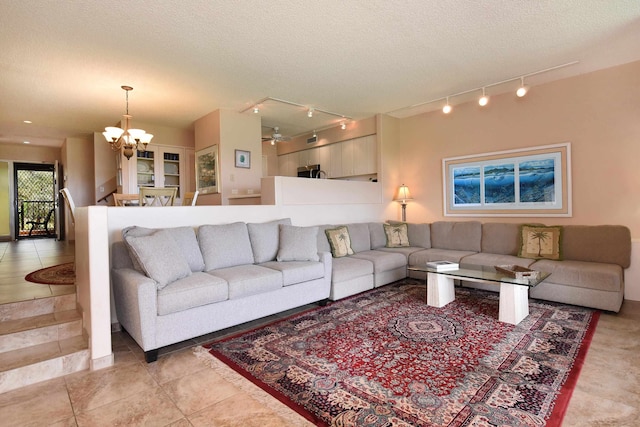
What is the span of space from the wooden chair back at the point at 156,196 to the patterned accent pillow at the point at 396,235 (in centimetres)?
324

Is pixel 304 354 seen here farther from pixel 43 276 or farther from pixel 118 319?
pixel 43 276

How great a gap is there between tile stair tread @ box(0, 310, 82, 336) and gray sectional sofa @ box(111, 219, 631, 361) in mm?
372

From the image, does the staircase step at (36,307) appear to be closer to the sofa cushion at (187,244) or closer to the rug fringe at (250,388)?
the sofa cushion at (187,244)

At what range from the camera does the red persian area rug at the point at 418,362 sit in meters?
1.79

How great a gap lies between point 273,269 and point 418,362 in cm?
157

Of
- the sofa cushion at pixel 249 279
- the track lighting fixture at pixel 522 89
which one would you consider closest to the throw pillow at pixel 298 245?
the sofa cushion at pixel 249 279

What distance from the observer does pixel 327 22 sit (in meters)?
2.86

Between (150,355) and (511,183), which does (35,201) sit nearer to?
(150,355)

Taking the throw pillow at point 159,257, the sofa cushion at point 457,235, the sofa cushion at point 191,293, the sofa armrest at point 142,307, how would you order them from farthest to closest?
1. the sofa cushion at point 457,235
2. the throw pillow at point 159,257
3. the sofa cushion at point 191,293
4. the sofa armrest at point 142,307

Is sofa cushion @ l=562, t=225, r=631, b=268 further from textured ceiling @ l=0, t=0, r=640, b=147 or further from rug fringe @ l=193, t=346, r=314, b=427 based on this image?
rug fringe @ l=193, t=346, r=314, b=427

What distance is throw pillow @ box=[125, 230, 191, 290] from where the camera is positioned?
8.37ft

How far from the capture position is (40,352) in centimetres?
233

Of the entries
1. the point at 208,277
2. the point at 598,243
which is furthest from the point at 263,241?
the point at 598,243

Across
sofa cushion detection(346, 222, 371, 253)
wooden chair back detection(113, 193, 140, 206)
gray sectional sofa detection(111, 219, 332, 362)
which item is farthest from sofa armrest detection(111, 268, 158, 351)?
sofa cushion detection(346, 222, 371, 253)
